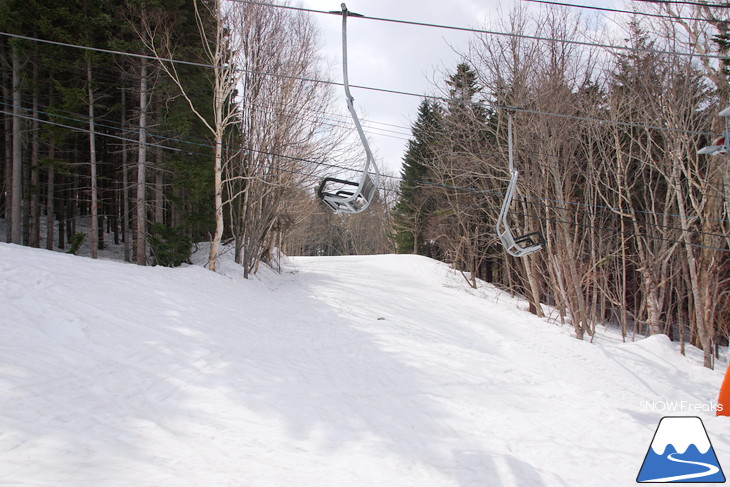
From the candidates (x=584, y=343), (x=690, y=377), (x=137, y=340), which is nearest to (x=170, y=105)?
(x=137, y=340)

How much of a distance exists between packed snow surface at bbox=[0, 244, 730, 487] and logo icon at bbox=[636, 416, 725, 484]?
0.86 feet

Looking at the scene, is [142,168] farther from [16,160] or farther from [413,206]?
[413,206]

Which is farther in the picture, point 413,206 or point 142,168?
point 413,206

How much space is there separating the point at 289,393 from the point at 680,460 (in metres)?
5.88

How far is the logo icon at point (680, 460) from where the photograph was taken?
204 inches

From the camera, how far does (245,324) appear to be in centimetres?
1021

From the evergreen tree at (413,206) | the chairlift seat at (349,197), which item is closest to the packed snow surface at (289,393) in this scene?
the chairlift seat at (349,197)

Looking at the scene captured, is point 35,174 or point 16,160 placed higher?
point 16,160

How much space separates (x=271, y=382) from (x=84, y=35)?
14.0 meters

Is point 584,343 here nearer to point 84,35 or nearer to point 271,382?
point 271,382

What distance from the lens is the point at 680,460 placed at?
550 centimetres

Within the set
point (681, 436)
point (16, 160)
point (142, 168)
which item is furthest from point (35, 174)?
point (681, 436)

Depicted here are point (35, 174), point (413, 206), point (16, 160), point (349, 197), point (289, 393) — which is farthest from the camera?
point (413, 206)

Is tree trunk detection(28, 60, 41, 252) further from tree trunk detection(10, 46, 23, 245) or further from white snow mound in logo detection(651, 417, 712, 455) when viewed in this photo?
white snow mound in logo detection(651, 417, 712, 455)
